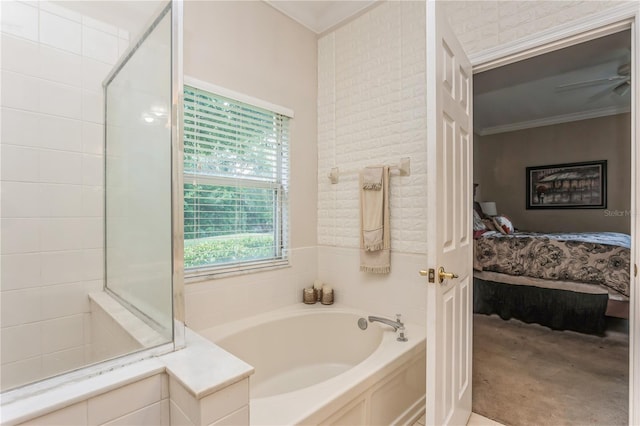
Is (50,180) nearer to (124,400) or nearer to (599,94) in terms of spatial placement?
(124,400)

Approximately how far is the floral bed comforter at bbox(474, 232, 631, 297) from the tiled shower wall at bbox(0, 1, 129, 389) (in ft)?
12.6

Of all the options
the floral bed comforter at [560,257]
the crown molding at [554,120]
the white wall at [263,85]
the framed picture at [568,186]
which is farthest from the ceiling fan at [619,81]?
the white wall at [263,85]

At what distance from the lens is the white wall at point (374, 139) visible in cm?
213

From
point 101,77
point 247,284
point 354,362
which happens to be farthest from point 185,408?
point 101,77

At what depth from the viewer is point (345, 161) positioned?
2535mm

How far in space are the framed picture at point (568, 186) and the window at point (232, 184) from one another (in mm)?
4736

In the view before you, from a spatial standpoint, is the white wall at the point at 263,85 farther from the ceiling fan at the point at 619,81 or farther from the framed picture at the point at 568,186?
the framed picture at the point at 568,186

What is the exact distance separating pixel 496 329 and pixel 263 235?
270 centimetres

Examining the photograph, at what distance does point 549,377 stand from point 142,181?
119 inches

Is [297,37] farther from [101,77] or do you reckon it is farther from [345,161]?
[101,77]

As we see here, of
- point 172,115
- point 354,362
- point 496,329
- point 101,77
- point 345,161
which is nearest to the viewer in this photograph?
point 172,115

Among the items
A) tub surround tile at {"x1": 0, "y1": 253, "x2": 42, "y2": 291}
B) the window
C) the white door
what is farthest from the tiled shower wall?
the white door

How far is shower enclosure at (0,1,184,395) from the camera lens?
132 cm

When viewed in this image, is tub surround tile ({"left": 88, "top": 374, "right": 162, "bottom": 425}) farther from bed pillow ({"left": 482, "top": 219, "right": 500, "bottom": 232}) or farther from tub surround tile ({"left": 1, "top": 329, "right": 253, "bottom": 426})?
bed pillow ({"left": 482, "top": 219, "right": 500, "bottom": 232})
